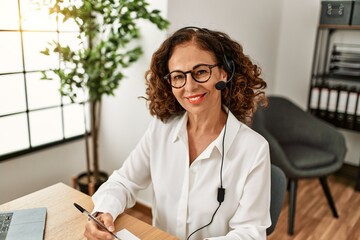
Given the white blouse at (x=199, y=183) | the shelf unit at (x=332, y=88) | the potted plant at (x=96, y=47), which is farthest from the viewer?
the shelf unit at (x=332, y=88)

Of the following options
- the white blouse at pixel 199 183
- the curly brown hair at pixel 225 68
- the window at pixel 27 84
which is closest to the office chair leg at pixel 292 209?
the curly brown hair at pixel 225 68

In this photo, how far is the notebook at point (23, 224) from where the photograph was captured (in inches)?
42.0

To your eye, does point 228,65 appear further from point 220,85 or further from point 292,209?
point 292,209

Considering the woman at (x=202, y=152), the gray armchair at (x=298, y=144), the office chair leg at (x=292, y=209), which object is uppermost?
the woman at (x=202, y=152)

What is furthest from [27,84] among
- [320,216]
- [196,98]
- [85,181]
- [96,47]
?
[320,216]

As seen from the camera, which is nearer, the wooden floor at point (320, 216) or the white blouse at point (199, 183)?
the white blouse at point (199, 183)

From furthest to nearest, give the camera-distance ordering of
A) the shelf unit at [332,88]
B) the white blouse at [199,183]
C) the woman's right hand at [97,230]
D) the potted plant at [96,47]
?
the shelf unit at [332,88] → the potted plant at [96,47] → the white blouse at [199,183] → the woman's right hand at [97,230]

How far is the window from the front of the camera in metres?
2.07

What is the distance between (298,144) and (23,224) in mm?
2270

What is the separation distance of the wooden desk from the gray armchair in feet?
4.56

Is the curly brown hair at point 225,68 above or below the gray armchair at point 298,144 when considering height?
above

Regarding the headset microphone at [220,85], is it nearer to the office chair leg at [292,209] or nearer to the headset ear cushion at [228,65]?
the headset ear cushion at [228,65]

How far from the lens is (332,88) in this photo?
2922 millimetres

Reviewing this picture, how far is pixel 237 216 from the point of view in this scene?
1.16 meters
